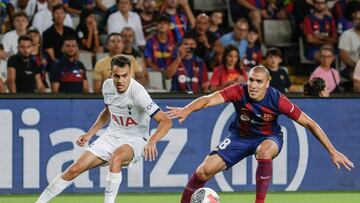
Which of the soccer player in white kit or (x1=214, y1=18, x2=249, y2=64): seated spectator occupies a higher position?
(x1=214, y1=18, x2=249, y2=64): seated spectator

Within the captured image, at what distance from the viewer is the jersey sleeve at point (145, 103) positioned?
10570 mm

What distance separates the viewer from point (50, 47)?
16.0 metres

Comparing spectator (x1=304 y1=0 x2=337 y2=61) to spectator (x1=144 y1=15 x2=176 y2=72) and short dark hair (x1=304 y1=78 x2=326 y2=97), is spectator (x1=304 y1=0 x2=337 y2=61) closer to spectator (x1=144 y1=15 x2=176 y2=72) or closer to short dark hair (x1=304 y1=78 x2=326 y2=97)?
spectator (x1=144 y1=15 x2=176 y2=72)

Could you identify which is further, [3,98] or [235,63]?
[235,63]

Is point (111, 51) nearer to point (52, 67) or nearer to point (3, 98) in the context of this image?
point (52, 67)

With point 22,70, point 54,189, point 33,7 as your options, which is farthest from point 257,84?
point 33,7

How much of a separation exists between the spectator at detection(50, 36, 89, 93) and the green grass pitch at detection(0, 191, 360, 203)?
224cm

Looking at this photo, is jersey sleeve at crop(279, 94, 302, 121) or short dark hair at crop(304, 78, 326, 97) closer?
jersey sleeve at crop(279, 94, 302, 121)

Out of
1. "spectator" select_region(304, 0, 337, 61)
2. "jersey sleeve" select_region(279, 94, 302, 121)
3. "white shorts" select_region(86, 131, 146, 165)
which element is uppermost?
"spectator" select_region(304, 0, 337, 61)

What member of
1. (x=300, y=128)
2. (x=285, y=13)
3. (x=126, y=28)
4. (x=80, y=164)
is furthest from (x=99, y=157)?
(x=285, y=13)

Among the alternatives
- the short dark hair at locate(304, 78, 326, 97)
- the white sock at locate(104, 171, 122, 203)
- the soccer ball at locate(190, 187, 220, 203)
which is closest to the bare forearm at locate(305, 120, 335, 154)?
the soccer ball at locate(190, 187, 220, 203)

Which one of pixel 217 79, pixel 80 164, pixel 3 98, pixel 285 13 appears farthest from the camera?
pixel 285 13

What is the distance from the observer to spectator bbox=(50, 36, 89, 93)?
1498 cm

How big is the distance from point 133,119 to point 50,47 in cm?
542
